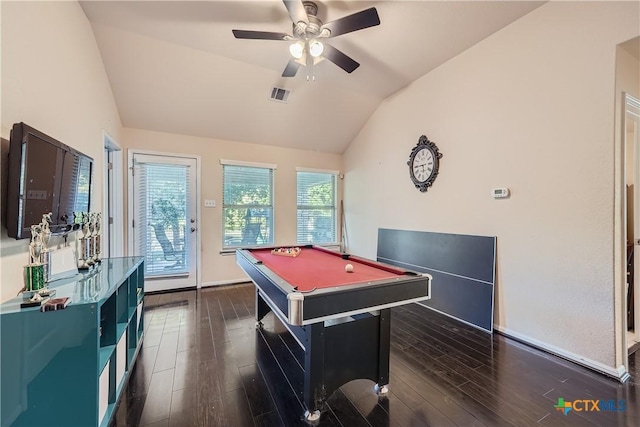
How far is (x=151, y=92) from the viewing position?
10.9 feet

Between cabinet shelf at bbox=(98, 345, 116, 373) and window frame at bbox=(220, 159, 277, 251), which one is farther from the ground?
window frame at bbox=(220, 159, 277, 251)

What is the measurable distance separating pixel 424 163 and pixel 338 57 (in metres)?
1.73

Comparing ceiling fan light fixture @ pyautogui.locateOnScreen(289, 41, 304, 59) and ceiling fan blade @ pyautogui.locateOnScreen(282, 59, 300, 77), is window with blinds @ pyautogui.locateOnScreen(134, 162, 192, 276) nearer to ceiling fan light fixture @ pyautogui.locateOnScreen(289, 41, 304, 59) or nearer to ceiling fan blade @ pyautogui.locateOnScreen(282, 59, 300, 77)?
ceiling fan blade @ pyautogui.locateOnScreen(282, 59, 300, 77)

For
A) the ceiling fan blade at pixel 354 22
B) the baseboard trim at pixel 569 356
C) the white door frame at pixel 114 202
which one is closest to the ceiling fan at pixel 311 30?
the ceiling fan blade at pixel 354 22

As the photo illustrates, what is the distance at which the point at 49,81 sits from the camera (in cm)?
178

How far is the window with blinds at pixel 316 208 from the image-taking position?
16.5 feet

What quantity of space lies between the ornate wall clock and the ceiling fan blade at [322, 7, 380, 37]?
176 cm

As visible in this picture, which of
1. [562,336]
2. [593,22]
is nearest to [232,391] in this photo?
[562,336]

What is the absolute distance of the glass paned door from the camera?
12.5 ft

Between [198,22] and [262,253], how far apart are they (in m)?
2.38

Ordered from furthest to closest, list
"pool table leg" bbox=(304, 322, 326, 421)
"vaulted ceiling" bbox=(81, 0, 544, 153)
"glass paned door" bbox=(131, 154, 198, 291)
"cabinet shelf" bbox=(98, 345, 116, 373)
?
"glass paned door" bbox=(131, 154, 198, 291) → "vaulted ceiling" bbox=(81, 0, 544, 153) → "pool table leg" bbox=(304, 322, 326, 421) → "cabinet shelf" bbox=(98, 345, 116, 373)

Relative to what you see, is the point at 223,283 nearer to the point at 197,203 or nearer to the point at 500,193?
the point at 197,203

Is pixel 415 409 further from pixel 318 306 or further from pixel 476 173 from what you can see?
pixel 476 173

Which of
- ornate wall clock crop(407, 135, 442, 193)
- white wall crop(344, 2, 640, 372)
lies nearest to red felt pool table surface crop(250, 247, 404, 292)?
white wall crop(344, 2, 640, 372)
